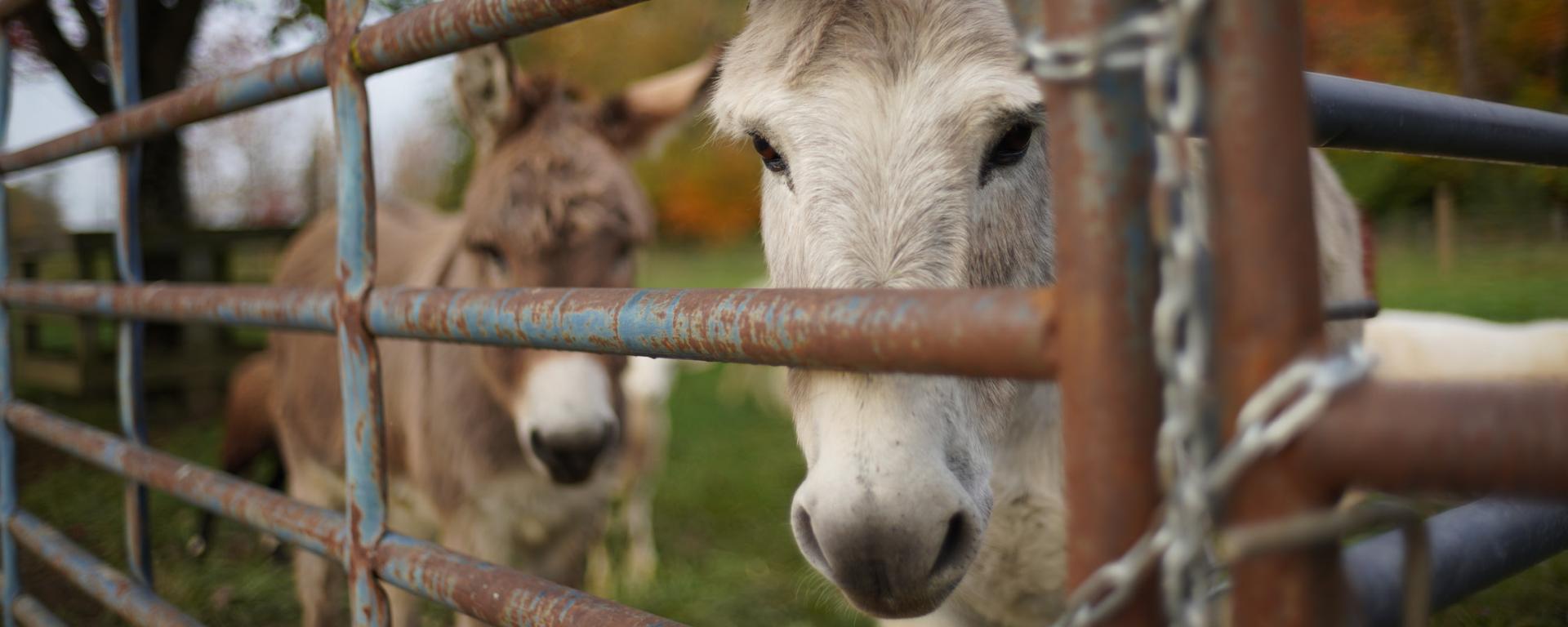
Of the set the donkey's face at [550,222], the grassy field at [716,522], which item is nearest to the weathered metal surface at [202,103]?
the donkey's face at [550,222]

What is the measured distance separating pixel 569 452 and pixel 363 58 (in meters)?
1.30

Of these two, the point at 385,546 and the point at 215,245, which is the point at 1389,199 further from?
the point at 215,245

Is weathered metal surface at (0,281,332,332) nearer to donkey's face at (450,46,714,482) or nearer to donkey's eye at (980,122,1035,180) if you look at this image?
donkey's face at (450,46,714,482)

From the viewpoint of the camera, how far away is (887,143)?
4.03ft

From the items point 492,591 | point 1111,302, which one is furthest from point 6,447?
point 1111,302

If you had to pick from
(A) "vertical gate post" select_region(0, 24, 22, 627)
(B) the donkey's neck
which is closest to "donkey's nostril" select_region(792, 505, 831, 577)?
(B) the donkey's neck

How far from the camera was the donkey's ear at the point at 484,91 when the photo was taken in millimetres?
2748

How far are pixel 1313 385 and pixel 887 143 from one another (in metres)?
0.84

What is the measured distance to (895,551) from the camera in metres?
0.91

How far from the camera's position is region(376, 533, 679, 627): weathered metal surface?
0.90m

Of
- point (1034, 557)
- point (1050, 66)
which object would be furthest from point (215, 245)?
point (1050, 66)

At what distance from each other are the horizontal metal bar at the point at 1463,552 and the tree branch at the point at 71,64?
6321 mm

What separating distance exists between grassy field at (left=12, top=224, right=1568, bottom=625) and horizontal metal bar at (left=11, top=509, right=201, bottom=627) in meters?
1.02

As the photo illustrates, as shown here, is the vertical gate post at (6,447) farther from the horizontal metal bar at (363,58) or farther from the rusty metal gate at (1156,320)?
the rusty metal gate at (1156,320)
